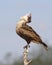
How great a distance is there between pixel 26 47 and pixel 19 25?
35cm

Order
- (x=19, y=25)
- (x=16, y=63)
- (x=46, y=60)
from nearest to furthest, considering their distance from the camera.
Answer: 1. (x=19, y=25)
2. (x=16, y=63)
3. (x=46, y=60)

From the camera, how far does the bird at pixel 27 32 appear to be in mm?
6902

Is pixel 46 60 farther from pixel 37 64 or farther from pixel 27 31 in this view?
pixel 27 31

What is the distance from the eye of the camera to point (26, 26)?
7.02 meters

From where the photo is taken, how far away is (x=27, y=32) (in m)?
7.11

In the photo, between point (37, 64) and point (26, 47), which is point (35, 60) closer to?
point (37, 64)

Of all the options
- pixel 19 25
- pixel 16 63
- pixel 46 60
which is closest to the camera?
pixel 19 25

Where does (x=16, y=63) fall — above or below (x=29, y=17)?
below

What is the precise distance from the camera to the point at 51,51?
3281cm

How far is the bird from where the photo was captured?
6.90 meters

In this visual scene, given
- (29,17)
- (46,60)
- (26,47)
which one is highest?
(29,17)

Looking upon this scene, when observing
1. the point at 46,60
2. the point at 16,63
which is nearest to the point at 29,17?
the point at 16,63

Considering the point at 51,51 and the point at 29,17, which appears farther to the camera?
the point at 51,51

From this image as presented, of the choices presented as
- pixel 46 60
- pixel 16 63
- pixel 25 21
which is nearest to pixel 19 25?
pixel 25 21
